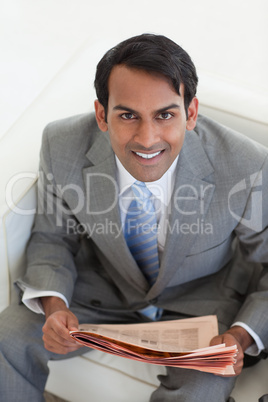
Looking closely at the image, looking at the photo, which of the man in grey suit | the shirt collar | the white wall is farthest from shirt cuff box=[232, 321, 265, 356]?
the white wall

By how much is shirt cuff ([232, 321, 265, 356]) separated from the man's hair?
64 centimetres

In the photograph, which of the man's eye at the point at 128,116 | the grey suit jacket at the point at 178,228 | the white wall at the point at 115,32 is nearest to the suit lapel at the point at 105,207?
the grey suit jacket at the point at 178,228

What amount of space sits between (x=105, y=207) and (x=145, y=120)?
36cm

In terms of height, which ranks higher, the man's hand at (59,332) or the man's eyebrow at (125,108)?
the man's eyebrow at (125,108)

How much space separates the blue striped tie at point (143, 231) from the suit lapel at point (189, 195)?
0.06 metres

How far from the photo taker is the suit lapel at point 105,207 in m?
1.62

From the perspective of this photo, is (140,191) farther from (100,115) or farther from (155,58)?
(155,58)

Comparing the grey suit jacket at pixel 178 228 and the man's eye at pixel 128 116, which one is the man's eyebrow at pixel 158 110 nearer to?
the man's eye at pixel 128 116

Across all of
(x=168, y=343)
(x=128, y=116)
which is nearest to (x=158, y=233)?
(x=168, y=343)

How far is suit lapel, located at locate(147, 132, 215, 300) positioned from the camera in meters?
→ 1.58

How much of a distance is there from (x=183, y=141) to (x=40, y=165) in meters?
0.41

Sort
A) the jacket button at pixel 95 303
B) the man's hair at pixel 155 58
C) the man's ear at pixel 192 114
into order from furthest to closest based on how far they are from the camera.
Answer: the jacket button at pixel 95 303
the man's ear at pixel 192 114
the man's hair at pixel 155 58

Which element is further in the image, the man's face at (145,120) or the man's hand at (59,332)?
the man's hand at (59,332)

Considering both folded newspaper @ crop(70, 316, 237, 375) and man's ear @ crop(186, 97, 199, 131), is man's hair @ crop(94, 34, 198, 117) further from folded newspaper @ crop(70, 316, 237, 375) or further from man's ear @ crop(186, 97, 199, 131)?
folded newspaper @ crop(70, 316, 237, 375)
